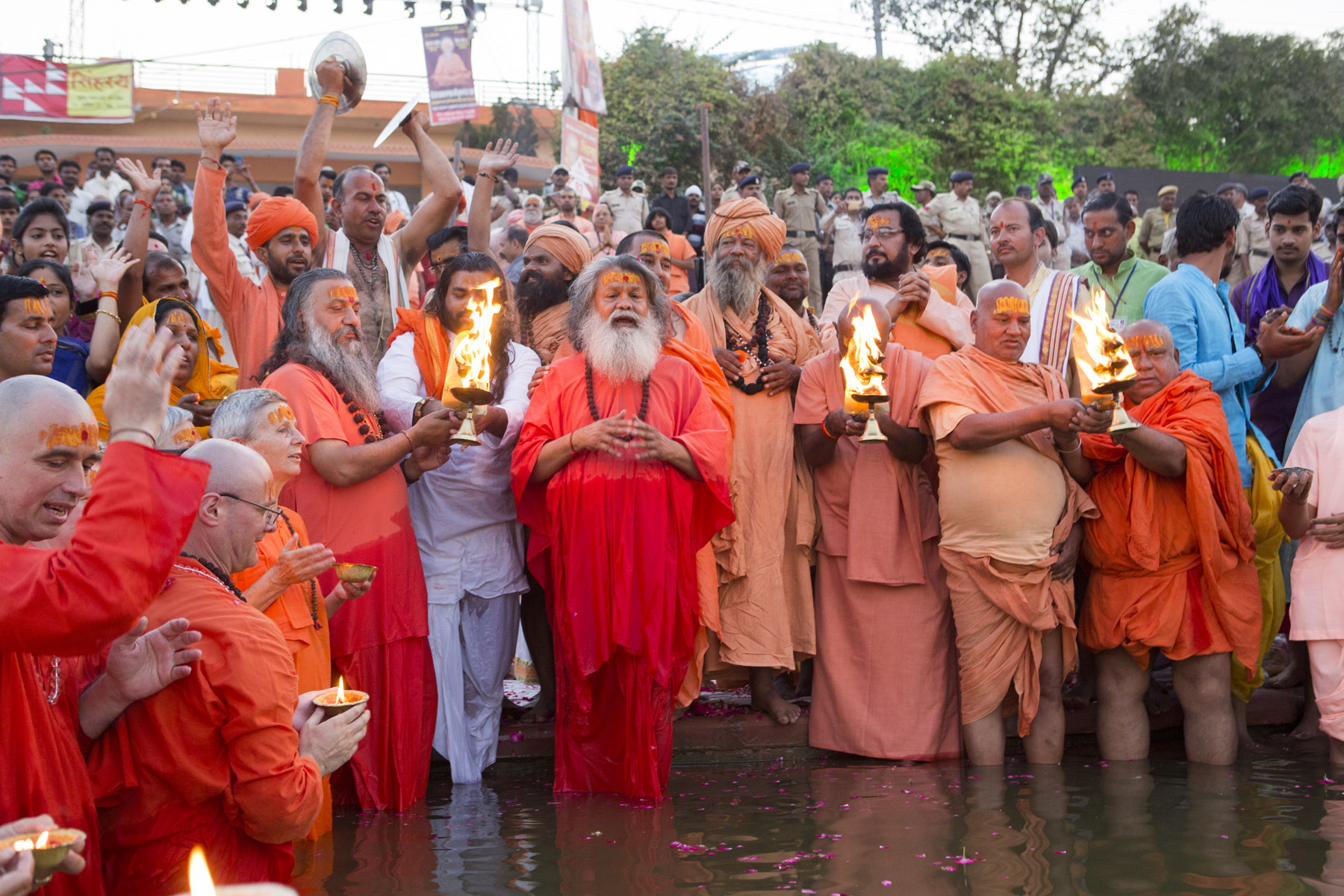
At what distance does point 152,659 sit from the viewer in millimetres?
2643

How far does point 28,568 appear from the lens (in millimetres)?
2170

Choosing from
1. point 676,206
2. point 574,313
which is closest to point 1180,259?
point 574,313

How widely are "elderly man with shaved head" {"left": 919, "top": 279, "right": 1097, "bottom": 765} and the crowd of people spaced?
0.05 ft

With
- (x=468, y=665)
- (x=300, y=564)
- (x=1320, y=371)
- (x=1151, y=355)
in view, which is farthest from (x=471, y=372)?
(x=1320, y=371)

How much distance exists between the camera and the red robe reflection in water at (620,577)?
197 inches

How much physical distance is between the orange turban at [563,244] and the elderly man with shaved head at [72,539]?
12.8 ft

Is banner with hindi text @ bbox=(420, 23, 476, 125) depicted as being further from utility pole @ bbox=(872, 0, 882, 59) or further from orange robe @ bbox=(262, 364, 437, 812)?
Result: utility pole @ bbox=(872, 0, 882, 59)

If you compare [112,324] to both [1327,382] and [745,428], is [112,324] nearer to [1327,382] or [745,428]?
[745,428]

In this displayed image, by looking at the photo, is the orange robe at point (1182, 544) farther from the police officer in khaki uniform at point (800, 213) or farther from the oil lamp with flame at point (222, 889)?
the police officer in khaki uniform at point (800, 213)

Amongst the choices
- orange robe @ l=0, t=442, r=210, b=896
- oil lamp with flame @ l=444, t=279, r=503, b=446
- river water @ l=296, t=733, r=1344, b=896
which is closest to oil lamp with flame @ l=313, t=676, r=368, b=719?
orange robe @ l=0, t=442, r=210, b=896

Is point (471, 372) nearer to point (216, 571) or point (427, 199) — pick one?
point (216, 571)

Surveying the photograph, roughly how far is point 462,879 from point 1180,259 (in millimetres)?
4839

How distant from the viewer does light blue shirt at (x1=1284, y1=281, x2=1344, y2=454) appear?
6047 mm

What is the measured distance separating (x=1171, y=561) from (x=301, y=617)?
12.5 feet
